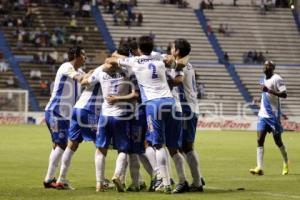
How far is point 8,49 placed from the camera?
57156 mm

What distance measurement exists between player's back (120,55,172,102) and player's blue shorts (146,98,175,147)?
0.13 metres

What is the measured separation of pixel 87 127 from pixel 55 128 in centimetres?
67

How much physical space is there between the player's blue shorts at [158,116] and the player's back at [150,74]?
13 cm

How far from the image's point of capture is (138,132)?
14.9 meters

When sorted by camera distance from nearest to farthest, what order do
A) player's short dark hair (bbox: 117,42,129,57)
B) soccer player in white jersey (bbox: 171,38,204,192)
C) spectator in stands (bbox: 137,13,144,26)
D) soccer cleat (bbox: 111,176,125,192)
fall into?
soccer cleat (bbox: 111,176,125,192)
soccer player in white jersey (bbox: 171,38,204,192)
player's short dark hair (bbox: 117,42,129,57)
spectator in stands (bbox: 137,13,144,26)

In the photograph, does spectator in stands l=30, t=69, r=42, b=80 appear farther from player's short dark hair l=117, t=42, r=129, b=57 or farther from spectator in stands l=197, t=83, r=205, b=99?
player's short dark hair l=117, t=42, r=129, b=57

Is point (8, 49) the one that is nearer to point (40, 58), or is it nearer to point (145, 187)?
point (40, 58)

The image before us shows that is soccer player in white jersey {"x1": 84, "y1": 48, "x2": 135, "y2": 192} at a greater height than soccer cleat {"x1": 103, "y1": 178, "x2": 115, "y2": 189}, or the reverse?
soccer player in white jersey {"x1": 84, "y1": 48, "x2": 135, "y2": 192}

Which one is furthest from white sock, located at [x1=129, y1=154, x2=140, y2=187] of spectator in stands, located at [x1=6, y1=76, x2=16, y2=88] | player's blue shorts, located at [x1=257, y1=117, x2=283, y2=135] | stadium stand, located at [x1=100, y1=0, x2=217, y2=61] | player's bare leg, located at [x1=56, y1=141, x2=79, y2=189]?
stadium stand, located at [x1=100, y1=0, x2=217, y2=61]

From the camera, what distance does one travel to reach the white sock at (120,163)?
14.5 metres

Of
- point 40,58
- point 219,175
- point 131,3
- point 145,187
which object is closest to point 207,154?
point 219,175

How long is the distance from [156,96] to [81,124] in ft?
5.63

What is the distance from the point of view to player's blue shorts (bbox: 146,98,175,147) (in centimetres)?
1440

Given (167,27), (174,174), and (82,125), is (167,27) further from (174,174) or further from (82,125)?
(82,125)
